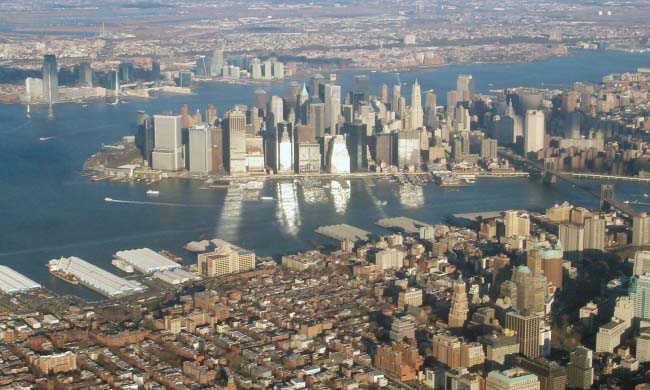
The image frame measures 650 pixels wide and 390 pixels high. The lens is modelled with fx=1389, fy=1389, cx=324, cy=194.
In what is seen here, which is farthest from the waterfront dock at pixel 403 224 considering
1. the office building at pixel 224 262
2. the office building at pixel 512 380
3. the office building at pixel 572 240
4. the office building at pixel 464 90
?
the office building at pixel 464 90

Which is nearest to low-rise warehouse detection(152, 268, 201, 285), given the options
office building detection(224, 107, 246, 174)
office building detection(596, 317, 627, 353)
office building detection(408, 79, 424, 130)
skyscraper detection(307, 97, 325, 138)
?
office building detection(596, 317, 627, 353)

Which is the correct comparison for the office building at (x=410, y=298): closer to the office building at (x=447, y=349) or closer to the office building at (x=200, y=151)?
the office building at (x=447, y=349)

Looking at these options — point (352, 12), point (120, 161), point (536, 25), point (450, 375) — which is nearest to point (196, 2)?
point (352, 12)

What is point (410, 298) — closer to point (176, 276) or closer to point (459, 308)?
point (459, 308)

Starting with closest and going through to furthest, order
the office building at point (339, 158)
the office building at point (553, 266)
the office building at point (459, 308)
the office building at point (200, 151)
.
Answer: the office building at point (459, 308)
the office building at point (553, 266)
the office building at point (200, 151)
the office building at point (339, 158)

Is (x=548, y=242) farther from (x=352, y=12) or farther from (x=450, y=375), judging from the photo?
(x=352, y=12)

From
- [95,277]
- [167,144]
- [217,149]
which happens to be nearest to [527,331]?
[95,277]

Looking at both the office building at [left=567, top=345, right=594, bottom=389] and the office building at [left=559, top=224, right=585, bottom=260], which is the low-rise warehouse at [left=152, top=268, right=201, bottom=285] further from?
the office building at [left=567, top=345, right=594, bottom=389]
